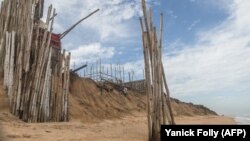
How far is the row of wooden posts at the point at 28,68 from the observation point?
11344 mm

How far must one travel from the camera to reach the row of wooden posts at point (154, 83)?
7.10 meters

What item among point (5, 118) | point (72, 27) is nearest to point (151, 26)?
point (5, 118)

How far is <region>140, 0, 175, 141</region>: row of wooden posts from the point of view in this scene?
7.10 metres

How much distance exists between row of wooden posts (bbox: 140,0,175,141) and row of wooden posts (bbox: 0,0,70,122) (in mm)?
5450

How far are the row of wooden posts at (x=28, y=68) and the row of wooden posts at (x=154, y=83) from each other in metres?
5.45

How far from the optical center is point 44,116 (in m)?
12.1

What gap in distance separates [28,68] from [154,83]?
19.5ft

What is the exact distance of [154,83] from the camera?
7.19 metres

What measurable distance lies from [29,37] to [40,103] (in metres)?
2.32

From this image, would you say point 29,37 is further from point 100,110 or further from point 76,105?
point 100,110

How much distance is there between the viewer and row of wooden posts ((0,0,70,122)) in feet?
37.2

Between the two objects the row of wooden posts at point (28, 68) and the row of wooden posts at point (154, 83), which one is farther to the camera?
the row of wooden posts at point (28, 68)

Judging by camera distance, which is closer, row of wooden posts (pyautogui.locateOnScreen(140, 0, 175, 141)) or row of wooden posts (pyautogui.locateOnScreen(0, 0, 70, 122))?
row of wooden posts (pyautogui.locateOnScreen(140, 0, 175, 141))

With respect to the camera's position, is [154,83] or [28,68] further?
[28,68]
